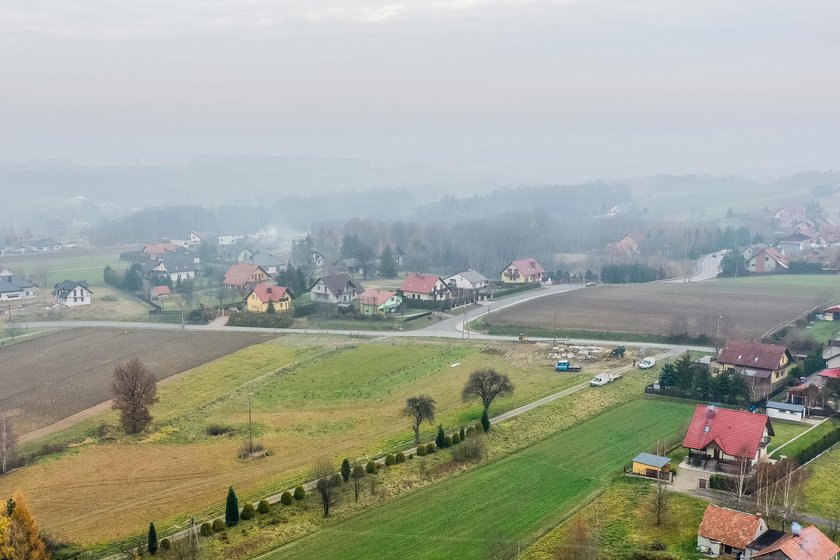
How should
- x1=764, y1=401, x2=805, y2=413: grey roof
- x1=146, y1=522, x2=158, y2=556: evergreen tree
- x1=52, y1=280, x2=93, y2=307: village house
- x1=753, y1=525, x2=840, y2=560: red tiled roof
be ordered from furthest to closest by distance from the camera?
1. x1=52, y1=280, x2=93, y2=307: village house
2. x1=764, y1=401, x2=805, y2=413: grey roof
3. x1=146, y1=522, x2=158, y2=556: evergreen tree
4. x1=753, y1=525, x2=840, y2=560: red tiled roof

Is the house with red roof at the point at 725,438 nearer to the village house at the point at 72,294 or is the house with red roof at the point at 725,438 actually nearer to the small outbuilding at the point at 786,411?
the small outbuilding at the point at 786,411

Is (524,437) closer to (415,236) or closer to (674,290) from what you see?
(674,290)

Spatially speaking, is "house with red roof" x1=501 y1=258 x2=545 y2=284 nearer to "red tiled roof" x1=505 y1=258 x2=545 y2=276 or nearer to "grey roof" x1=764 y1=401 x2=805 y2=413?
"red tiled roof" x1=505 y1=258 x2=545 y2=276

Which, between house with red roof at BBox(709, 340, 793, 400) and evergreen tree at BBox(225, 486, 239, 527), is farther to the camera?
house with red roof at BBox(709, 340, 793, 400)

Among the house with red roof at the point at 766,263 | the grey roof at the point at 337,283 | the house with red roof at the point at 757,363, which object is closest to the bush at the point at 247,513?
the house with red roof at the point at 757,363

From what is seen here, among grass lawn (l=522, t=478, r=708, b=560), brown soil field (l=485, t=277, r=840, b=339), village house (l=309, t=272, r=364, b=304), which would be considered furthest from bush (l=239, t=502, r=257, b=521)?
village house (l=309, t=272, r=364, b=304)

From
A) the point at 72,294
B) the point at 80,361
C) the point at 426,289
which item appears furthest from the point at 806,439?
the point at 72,294

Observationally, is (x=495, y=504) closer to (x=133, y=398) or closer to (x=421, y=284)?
(x=133, y=398)
